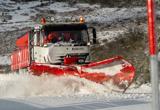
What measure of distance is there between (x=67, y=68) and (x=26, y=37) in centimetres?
391

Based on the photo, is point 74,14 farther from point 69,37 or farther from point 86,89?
point 86,89

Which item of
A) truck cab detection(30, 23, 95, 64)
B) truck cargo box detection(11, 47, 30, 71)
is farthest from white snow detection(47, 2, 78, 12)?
truck cab detection(30, 23, 95, 64)

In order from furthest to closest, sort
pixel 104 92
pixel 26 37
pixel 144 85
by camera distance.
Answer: pixel 26 37
pixel 144 85
pixel 104 92

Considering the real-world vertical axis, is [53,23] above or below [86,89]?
above

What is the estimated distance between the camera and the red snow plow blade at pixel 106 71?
1285 cm

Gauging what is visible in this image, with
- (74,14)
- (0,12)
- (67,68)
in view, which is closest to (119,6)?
(74,14)

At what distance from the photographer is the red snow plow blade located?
12852 millimetres

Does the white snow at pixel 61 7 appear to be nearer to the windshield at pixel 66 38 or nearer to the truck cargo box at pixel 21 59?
the truck cargo box at pixel 21 59

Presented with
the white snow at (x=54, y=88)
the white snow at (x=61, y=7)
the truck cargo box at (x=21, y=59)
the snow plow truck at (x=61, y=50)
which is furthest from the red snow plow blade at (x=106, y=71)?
the white snow at (x=61, y=7)

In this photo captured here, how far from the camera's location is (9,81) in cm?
1350

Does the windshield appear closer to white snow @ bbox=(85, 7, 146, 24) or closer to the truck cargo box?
the truck cargo box

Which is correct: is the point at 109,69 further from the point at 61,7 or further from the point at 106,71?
the point at 61,7

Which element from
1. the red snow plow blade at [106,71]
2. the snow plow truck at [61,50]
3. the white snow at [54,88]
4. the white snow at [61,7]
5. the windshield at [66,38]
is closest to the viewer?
the white snow at [54,88]

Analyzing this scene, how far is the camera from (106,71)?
13109mm
